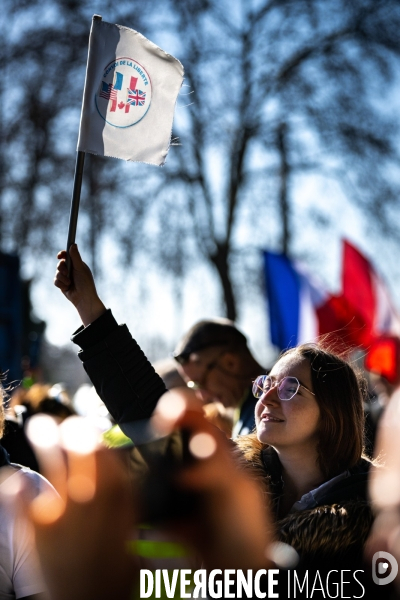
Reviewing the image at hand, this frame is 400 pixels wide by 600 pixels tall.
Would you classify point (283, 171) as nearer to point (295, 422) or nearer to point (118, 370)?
point (295, 422)

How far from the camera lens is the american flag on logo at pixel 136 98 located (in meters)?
2.59

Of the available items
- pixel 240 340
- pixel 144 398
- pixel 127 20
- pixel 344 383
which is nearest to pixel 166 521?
pixel 144 398

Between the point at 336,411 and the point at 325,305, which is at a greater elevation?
the point at 325,305

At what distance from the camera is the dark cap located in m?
3.88

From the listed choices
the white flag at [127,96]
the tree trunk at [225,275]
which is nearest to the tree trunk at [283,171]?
the tree trunk at [225,275]

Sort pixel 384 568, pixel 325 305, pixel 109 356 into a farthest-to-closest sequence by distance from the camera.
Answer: pixel 325 305 < pixel 109 356 < pixel 384 568

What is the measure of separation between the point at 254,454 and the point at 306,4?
9304mm

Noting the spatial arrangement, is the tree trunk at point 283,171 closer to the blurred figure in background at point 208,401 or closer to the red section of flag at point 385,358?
the red section of flag at point 385,358

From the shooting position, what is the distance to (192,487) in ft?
5.18

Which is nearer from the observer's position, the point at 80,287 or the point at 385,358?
the point at 80,287

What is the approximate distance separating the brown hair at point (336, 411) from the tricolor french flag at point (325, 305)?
13.7 feet

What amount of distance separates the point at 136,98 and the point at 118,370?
993 millimetres

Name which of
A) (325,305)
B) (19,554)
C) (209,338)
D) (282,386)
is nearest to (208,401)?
(209,338)

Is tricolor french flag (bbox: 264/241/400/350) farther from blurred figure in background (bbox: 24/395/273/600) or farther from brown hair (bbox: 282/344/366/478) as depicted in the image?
blurred figure in background (bbox: 24/395/273/600)
